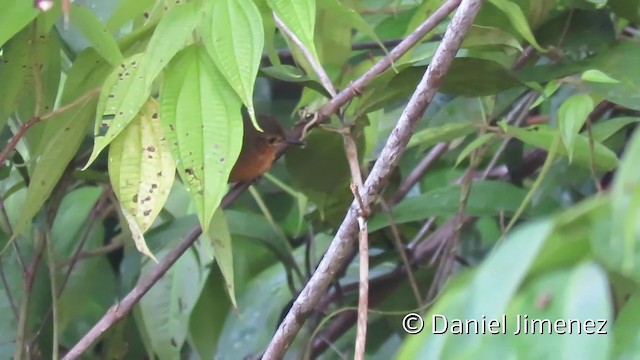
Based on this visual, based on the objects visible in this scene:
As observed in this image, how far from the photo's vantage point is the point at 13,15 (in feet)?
1.63

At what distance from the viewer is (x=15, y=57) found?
576 millimetres

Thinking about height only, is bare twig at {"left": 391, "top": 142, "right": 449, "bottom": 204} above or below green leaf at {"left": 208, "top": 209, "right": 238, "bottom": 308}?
below

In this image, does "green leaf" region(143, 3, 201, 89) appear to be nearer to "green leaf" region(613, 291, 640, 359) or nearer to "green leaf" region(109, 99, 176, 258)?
"green leaf" region(109, 99, 176, 258)

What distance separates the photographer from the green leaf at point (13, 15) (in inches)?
19.5

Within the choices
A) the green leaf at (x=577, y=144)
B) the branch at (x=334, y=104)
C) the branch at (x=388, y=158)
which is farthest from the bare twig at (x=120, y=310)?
the green leaf at (x=577, y=144)

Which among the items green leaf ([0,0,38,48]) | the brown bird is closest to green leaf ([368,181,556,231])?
the brown bird

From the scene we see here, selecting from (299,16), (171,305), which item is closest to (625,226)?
(299,16)

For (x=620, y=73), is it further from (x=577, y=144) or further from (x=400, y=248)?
(x=400, y=248)

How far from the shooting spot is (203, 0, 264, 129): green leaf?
0.47m

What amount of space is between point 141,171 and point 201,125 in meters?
0.06

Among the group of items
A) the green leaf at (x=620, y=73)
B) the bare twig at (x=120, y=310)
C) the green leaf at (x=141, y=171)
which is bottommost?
the green leaf at (x=620, y=73)

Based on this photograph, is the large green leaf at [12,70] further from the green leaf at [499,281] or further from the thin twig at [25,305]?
the green leaf at [499,281]

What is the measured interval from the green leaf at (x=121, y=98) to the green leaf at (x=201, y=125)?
0.05 feet

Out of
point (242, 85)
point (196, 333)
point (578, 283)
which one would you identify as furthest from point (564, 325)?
point (196, 333)
